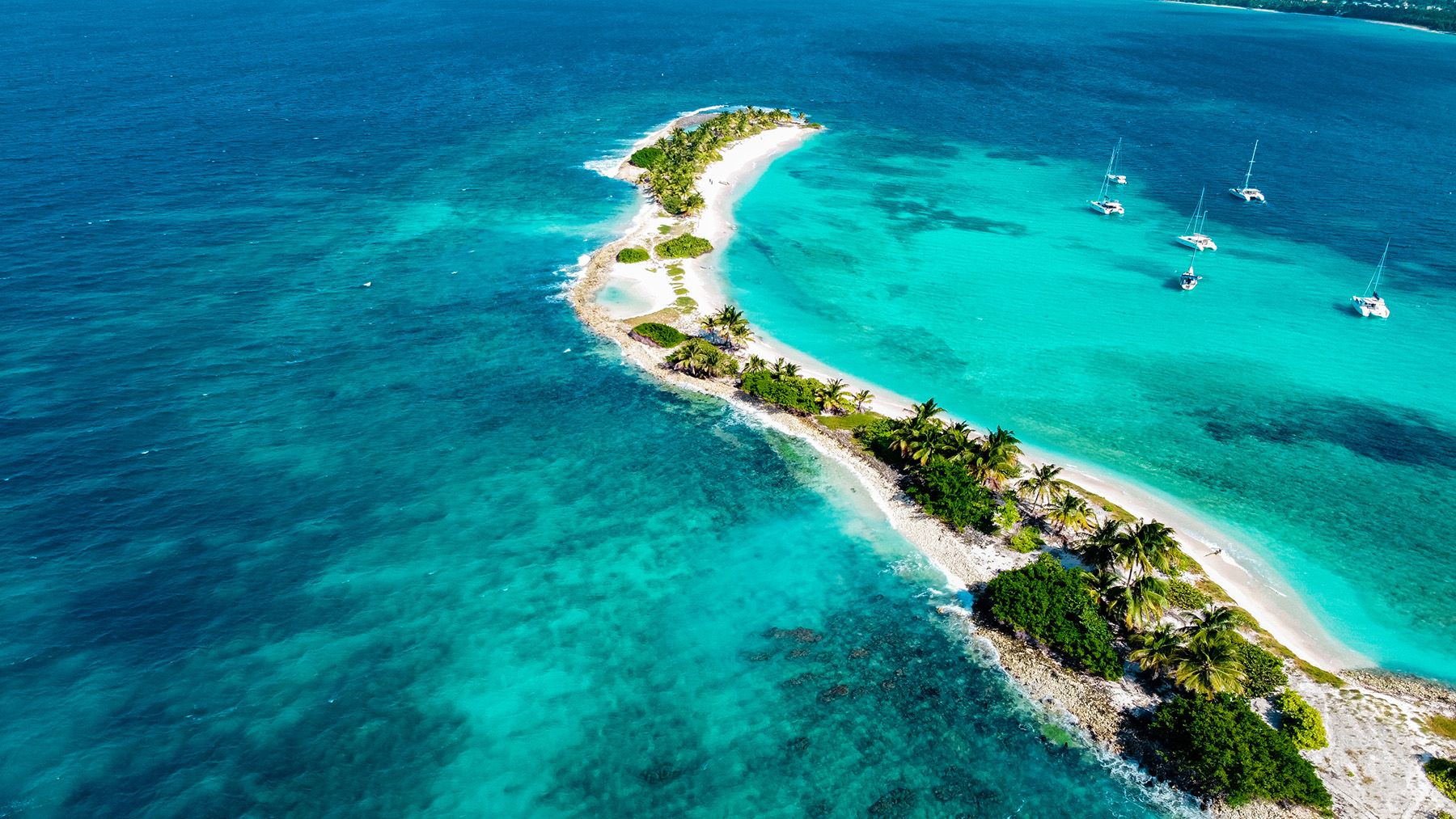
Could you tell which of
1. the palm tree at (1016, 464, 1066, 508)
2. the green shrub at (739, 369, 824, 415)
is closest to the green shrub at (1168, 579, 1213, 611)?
the palm tree at (1016, 464, 1066, 508)

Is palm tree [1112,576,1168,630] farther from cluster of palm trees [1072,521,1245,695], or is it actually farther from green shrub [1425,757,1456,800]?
green shrub [1425,757,1456,800]

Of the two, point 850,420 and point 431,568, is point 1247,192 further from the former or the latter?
point 431,568

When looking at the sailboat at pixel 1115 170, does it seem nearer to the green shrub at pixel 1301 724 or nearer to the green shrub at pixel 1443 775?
the green shrub at pixel 1301 724

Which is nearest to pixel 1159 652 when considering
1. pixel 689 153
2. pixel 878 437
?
pixel 878 437

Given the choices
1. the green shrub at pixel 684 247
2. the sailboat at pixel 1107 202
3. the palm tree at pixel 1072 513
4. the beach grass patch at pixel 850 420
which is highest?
the sailboat at pixel 1107 202

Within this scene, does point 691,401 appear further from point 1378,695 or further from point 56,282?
point 56,282

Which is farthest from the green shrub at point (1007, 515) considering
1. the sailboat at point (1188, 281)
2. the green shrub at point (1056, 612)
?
the sailboat at point (1188, 281)
